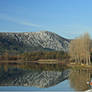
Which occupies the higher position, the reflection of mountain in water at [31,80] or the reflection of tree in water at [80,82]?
the reflection of tree in water at [80,82]

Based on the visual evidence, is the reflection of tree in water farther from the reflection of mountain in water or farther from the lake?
the reflection of mountain in water

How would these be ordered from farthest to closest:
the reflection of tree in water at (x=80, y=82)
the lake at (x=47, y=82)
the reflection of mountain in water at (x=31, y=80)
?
the reflection of mountain in water at (x=31, y=80) → the lake at (x=47, y=82) → the reflection of tree in water at (x=80, y=82)

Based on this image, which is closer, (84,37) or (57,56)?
(84,37)

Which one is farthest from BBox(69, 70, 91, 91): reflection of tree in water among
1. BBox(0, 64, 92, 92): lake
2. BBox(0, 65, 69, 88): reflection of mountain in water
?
BBox(0, 65, 69, 88): reflection of mountain in water

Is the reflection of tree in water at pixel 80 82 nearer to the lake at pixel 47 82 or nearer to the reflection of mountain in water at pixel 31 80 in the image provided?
the lake at pixel 47 82

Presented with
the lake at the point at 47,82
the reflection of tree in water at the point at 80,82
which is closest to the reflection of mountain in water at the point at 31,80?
the lake at the point at 47,82

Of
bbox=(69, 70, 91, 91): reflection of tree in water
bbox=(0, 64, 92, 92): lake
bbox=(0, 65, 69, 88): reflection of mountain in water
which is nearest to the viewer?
bbox=(69, 70, 91, 91): reflection of tree in water

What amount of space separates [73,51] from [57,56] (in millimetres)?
77109

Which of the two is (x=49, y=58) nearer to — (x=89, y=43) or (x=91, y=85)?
(x=89, y=43)

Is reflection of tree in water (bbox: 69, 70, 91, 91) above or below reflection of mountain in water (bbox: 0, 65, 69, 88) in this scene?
above

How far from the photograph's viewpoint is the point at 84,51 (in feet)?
232

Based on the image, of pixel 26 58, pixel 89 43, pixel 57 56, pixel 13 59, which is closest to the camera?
pixel 89 43

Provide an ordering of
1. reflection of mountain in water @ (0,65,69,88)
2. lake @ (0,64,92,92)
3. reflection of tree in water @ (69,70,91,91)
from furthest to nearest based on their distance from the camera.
→ reflection of mountain in water @ (0,65,69,88)
lake @ (0,64,92,92)
reflection of tree in water @ (69,70,91,91)

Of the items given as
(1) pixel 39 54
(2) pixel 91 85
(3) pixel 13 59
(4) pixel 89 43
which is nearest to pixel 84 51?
(4) pixel 89 43
